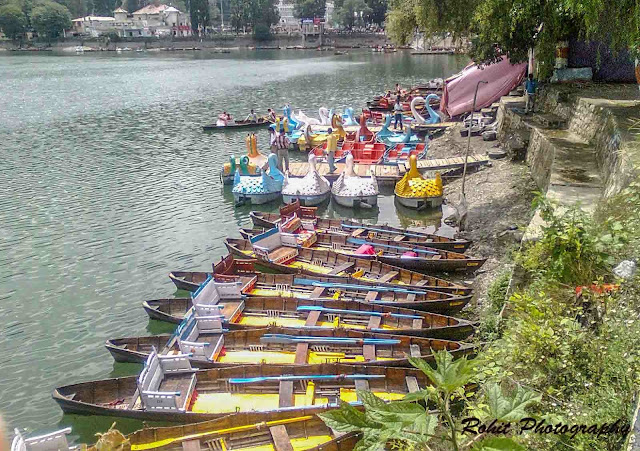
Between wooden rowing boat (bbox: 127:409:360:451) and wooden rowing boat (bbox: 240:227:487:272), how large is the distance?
7615 mm

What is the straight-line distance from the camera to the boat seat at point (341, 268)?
15678 mm

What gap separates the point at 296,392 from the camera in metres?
10.5

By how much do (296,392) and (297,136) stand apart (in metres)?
24.5

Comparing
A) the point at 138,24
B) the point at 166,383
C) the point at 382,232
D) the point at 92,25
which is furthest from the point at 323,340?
the point at 138,24

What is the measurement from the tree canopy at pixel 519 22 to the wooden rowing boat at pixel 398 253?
7.07m

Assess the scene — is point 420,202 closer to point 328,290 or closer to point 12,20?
point 328,290

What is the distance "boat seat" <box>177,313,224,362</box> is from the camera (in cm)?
1145

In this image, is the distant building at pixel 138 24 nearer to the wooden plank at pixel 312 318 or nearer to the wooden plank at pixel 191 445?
the wooden plank at pixel 312 318

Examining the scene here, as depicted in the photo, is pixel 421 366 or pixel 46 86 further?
pixel 46 86

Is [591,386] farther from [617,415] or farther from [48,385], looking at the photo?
[48,385]

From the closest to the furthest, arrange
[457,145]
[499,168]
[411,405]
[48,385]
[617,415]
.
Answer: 1. [411,405]
2. [617,415]
3. [48,385]
4. [499,168]
5. [457,145]

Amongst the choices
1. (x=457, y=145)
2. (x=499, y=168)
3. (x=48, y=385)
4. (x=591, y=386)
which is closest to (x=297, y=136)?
(x=457, y=145)

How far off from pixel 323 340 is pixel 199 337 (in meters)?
2.91

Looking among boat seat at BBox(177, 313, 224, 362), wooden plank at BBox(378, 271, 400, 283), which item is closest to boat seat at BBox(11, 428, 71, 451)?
boat seat at BBox(177, 313, 224, 362)
